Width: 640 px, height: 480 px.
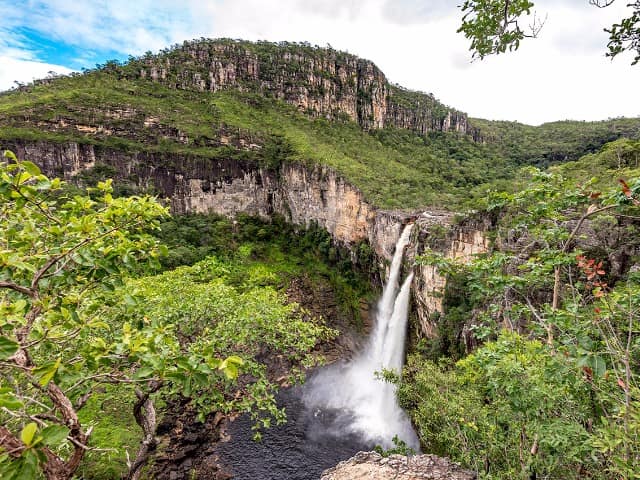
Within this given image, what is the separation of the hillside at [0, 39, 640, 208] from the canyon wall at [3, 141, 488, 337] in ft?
2.40

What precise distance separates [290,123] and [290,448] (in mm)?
37810

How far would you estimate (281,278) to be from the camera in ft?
88.5

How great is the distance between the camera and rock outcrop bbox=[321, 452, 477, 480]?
7.12m

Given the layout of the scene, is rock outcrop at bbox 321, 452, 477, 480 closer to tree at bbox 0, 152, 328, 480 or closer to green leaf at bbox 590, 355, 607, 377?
green leaf at bbox 590, 355, 607, 377

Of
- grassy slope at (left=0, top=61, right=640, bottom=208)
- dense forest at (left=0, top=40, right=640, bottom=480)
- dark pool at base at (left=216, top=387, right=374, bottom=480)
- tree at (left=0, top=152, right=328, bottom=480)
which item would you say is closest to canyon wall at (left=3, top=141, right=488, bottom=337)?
dense forest at (left=0, top=40, right=640, bottom=480)

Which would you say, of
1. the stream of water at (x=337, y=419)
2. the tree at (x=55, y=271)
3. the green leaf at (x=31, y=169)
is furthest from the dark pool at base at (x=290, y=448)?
the green leaf at (x=31, y=169)

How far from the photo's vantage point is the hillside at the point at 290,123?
94.6 feet

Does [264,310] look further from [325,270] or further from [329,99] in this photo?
A: [329,99]

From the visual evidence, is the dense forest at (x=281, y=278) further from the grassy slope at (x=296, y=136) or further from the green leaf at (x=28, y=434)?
the grassy slope at (x=296, y=136)

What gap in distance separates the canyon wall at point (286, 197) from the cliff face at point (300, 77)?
629 inches

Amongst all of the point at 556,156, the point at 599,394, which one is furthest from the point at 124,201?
the point at 556,156

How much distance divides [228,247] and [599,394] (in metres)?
29.7

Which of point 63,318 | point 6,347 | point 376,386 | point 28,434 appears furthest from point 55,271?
point 376,386

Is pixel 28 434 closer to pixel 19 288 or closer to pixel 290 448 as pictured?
pixel 19 288
